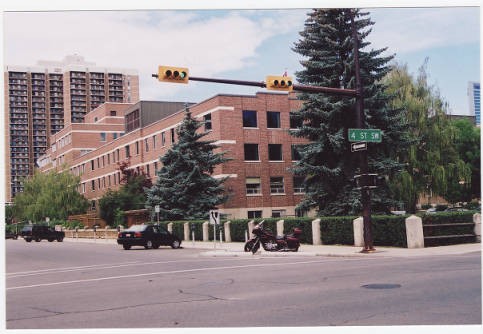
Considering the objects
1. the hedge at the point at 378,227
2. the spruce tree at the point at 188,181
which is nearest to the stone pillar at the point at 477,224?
the hedge at the point at 378,227

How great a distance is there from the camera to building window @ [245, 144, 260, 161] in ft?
174

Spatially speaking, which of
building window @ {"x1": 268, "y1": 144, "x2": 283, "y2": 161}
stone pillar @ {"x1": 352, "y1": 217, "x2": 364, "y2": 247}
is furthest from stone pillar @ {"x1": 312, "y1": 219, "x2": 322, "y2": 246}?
building window @ {"x1": 268, "y1": 144, "x2": 283, "y2": 161}

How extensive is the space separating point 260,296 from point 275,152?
43129 millimetres

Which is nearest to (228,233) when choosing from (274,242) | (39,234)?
(274,242)

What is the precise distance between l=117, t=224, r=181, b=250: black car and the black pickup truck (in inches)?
877

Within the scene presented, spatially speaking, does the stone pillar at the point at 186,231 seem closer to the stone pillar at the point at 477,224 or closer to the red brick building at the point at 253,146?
the red brick building at the point at 253,146

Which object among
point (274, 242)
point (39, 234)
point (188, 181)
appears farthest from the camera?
point (39, 234)

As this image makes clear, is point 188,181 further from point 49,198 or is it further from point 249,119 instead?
point 49,198

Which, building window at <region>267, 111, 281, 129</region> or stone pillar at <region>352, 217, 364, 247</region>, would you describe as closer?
stone pillar at <region>352, 217, 364, 247</region>

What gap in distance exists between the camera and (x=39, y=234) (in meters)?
53.5

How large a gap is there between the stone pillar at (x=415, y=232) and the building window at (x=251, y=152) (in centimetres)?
3001

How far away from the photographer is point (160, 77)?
653 inches

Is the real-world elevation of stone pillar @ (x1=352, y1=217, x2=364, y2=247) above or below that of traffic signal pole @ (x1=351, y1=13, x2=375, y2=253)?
below

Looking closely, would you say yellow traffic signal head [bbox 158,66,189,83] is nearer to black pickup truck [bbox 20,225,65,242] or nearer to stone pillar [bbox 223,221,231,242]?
stone pillar [bbox 223,221,231,242]
